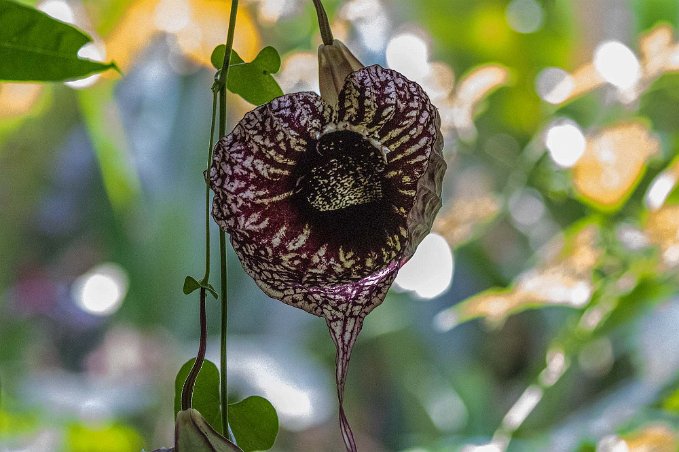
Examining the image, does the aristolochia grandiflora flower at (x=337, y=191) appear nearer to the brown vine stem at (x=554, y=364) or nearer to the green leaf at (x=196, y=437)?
the green leaf at (x=196, y=437)

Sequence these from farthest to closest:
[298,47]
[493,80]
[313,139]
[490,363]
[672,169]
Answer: [490,363] → [298,47] → [493,80] → [672,169] → [313,139]

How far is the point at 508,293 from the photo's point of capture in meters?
1.00

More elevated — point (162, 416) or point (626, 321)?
point (162, 416)

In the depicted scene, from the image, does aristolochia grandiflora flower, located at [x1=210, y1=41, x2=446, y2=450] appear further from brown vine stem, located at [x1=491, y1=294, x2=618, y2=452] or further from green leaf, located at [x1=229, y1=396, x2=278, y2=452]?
brown vine stem, located at [x1=491, y1=294, x2=618, y2=452]

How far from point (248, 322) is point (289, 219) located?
1.23 metres

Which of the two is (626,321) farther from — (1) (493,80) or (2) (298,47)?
(2) (298,47)

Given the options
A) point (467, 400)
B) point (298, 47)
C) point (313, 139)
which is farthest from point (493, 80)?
point (313, 139)

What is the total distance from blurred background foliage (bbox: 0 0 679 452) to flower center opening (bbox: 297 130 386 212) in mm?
581

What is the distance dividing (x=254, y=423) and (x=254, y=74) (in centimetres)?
15

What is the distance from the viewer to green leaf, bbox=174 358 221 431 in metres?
0.36

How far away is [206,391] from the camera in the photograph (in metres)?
0.37

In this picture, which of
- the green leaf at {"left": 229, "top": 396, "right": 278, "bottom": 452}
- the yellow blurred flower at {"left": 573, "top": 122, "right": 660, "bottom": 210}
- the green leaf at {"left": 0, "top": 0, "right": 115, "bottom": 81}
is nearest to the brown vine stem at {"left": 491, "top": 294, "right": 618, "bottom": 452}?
the yellow blurred flower at {"left": 573, "top": 122, "right": 660, "bottom": 210}

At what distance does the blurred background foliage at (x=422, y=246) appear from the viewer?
3.29ft

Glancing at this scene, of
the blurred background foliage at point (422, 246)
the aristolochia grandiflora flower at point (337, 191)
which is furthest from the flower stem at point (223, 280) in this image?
the blurred background foliage at point (422, 246)
